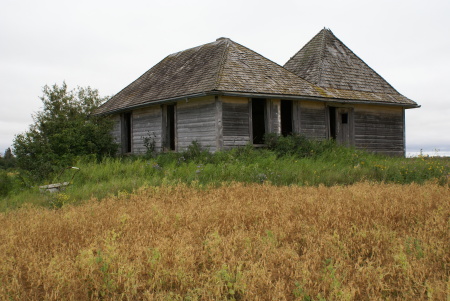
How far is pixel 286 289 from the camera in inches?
140

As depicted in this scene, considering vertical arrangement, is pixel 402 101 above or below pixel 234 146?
above

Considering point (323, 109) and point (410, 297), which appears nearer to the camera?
point (410, 297)

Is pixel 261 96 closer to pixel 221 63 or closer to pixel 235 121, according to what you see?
pixel 235 121

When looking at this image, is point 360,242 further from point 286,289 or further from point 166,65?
point 166,65

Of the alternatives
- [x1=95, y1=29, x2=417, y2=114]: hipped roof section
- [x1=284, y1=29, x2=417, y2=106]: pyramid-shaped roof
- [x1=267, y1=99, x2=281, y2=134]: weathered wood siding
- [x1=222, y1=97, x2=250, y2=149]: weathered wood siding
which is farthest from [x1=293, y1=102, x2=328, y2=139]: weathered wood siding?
[x1=222, y1=97, x2=250, y2=149]: weathered wood siding

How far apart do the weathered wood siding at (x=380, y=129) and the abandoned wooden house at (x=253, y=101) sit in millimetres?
46

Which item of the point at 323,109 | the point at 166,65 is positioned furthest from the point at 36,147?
the point at 323,109

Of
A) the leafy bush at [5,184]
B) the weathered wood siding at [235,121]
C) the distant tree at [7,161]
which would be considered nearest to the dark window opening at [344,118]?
the weathered wood siding at [235,121]

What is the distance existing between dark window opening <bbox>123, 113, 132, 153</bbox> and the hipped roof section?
0.86 meters

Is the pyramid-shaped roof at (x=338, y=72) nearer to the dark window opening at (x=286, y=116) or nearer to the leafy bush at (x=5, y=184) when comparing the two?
the dark window opening at (x=286, y=116)

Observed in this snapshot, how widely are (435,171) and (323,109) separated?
22.8 ft

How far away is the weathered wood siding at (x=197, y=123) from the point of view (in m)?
14.7

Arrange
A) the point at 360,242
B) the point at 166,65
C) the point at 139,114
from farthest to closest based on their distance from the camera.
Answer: the point at 166,65 < the point at 139,114 < the point at 360,242

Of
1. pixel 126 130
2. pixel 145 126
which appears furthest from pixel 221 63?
A: pixel 126 130
